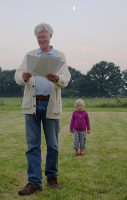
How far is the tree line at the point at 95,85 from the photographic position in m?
77.6

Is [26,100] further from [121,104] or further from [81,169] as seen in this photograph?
[121,104]

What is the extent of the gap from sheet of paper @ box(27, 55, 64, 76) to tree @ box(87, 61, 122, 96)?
245 ft

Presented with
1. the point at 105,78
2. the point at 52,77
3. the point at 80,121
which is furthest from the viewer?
the point at 105,78

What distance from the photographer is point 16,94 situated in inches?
3130

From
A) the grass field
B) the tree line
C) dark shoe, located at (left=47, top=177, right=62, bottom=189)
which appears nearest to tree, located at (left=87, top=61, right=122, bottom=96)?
the tree line

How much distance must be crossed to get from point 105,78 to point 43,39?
263 ft

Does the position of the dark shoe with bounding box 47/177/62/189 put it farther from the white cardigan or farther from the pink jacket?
the pink jacket

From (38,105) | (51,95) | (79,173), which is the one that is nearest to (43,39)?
(51,95)

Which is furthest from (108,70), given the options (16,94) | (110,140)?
(110,140)

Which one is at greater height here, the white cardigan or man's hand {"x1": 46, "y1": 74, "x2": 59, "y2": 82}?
man's hand {"x1": 46, "y1": 74, "x2": 59, "y2": 82}

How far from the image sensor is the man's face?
3527 millimetres

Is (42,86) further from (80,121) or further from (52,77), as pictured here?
(80,121)

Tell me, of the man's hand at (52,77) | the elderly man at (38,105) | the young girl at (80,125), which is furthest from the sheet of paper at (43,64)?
the young girl at (80,125)

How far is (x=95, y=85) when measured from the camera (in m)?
79.3
